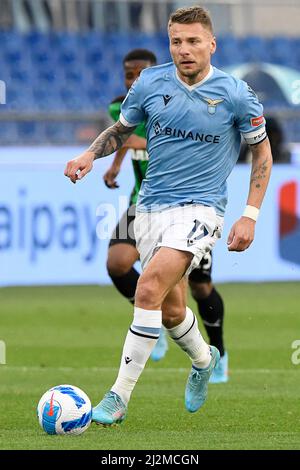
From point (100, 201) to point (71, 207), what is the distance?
1.30ft

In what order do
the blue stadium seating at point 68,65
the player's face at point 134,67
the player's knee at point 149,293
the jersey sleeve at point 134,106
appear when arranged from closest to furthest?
the player's knee at point 149,293
the jersey sleeve at point 134,106
the player's face at point 134,67
the blue stadium seating at point 68,65

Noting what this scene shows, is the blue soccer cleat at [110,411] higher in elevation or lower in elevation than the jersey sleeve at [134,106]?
Result: lower

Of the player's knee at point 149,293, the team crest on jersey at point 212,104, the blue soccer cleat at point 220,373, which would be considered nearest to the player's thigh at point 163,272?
the player's knee at point 149,293

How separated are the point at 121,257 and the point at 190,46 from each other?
3.10m

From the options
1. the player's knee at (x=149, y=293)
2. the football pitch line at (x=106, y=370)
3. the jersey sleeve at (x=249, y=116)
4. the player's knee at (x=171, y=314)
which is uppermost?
the jersey sleeve at (x=249, y=116)

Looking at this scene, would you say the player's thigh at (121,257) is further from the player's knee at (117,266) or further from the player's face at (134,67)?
the player's face at (134,67)

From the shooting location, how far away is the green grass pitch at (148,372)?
6195mm

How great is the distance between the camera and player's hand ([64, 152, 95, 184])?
6438mm

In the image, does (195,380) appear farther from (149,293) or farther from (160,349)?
(160,349)

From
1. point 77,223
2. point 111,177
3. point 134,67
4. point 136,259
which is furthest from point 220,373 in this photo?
point 77,223

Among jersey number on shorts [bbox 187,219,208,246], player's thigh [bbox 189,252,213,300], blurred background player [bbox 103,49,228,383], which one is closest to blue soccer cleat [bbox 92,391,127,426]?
jersey number on shorts [bbox 187,219,208,246]

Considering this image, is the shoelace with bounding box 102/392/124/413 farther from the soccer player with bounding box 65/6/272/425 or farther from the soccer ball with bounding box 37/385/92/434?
the soccer ball with bounding box 37/385/92/434

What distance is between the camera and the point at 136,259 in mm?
9500

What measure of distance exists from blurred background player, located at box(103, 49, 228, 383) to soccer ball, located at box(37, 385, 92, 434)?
2.76 metres
